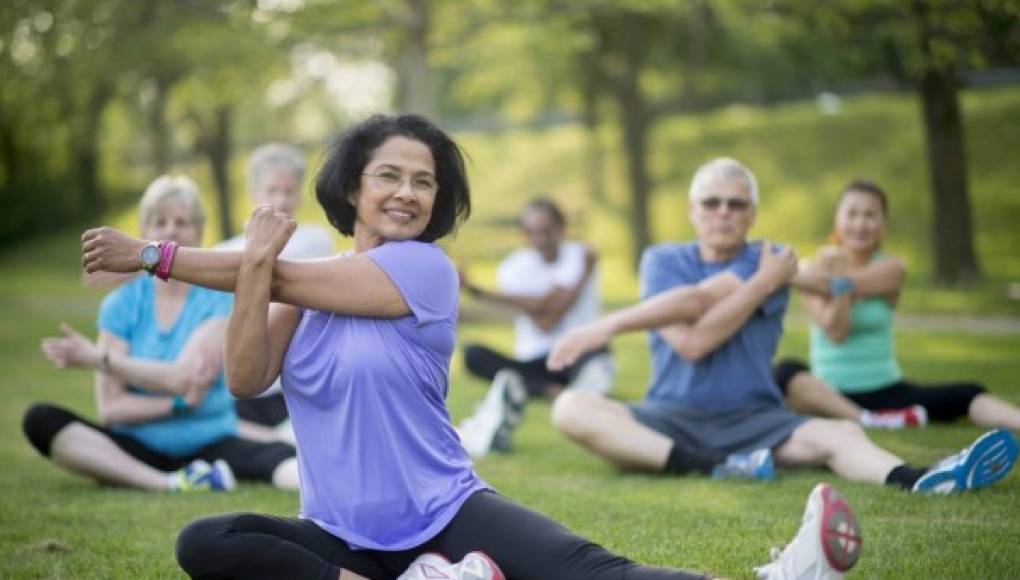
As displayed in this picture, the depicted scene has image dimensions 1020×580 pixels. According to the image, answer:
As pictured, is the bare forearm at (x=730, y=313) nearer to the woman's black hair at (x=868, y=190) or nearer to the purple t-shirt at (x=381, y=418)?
the woman's black hair at (x=868, y=190)

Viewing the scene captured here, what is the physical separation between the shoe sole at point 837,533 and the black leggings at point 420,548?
1.50 ft

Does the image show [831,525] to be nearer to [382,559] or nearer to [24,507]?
[382,559]

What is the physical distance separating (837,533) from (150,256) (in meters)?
2.14

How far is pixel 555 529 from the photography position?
368 cm

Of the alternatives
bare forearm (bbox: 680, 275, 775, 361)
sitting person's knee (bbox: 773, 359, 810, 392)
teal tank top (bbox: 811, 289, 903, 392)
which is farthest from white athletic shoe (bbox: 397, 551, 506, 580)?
teal tank top (bbox: 811, 289, 903, 392)

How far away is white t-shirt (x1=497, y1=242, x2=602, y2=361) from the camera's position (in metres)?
10.7

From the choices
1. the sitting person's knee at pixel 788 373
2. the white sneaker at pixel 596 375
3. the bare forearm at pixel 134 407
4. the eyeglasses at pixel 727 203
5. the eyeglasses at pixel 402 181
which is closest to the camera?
the eyeglasses at pixel 402 181

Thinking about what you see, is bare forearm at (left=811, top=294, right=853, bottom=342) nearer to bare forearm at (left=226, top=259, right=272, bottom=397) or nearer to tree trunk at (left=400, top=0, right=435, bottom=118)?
bare forearm at (left=226, top=259, right=272, bottom=397)

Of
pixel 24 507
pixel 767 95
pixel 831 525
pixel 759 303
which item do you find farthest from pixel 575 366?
pixel 767 95

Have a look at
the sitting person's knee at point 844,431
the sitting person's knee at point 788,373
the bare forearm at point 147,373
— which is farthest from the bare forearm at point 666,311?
the bare forearm at point 147,373

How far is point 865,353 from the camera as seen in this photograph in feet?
26.1

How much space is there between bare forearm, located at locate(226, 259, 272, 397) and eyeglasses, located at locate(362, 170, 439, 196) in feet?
1.57

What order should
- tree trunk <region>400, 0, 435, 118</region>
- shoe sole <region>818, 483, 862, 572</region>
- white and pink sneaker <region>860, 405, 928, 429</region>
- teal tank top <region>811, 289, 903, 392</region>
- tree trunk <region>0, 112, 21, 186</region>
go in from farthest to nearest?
tree trunk <region>0, 112, 21, 186</region> < tree trunk <region>400, 0, 435, 118</region> < teal tank top <region>811, 289, 903, 392</region> < white and pink sneaker <region>860, 405, 928, 429</region> < shoe sole <region>818, 483, 862, 572</region>

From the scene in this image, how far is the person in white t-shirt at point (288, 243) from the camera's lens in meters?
7.53
